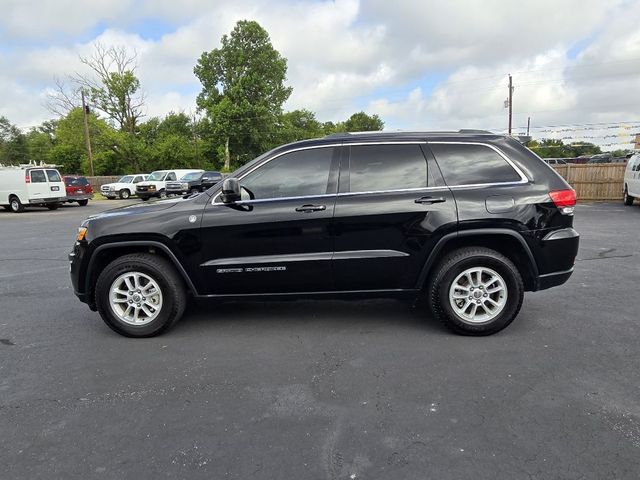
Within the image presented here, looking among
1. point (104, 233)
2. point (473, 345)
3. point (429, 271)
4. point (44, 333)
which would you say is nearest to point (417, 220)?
point (429, 271)

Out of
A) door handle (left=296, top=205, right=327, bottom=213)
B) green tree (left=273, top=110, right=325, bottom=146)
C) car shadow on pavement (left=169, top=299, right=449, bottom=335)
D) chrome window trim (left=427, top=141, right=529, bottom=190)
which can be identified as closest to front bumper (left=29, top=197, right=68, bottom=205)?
car shadow on pavement (left=169, top=299, right=449, bottom=335)

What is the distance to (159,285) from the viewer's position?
4.31m

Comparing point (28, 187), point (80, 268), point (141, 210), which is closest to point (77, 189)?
point (28, 187)

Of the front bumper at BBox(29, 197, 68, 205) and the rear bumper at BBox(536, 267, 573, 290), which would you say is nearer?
the rear bumper at BBox(536, 267, 573, 290)

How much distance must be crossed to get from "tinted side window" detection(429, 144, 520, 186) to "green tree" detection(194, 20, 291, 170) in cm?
4188

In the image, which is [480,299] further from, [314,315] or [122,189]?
[122,189]

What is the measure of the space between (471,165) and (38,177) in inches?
858

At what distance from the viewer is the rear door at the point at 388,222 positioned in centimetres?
415

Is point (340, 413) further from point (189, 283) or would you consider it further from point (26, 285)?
point (26, 285)

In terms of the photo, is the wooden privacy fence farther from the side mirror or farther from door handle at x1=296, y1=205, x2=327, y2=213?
the side mirror

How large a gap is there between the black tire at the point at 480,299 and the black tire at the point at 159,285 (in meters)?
2.42

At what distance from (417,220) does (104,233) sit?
115 inches

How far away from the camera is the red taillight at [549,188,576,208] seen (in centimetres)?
420

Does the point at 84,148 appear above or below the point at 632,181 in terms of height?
above
